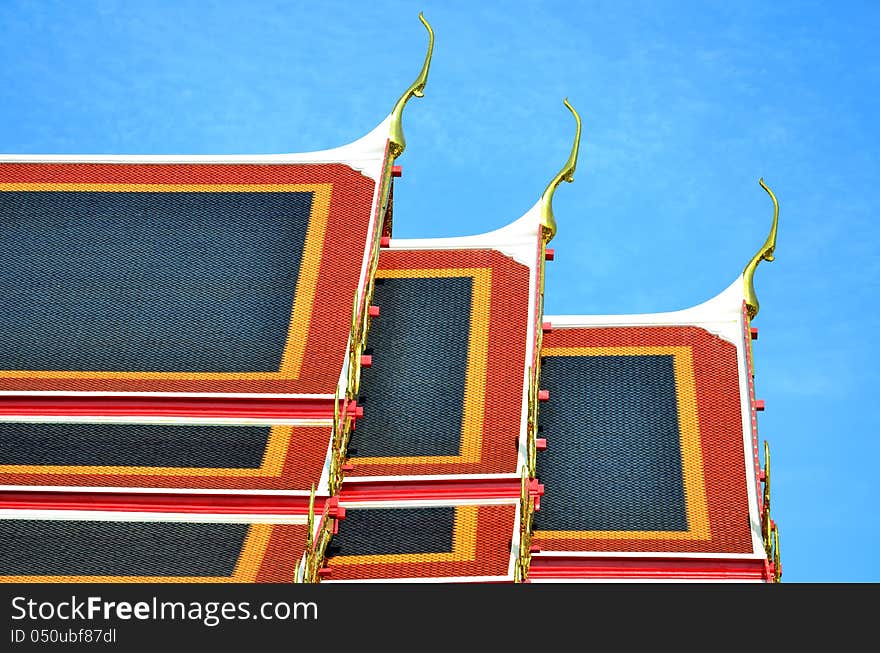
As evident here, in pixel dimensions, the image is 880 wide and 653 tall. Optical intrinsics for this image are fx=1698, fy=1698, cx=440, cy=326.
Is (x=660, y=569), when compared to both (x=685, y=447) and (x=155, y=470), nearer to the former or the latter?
(x=685, y=447)

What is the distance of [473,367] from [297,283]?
4.06m

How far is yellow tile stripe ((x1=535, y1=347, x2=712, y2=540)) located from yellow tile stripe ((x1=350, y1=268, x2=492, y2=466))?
2.24 metres

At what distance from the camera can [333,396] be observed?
105 feet

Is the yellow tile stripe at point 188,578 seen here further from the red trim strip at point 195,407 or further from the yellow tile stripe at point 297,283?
the yellow tile stripe at point 297,283

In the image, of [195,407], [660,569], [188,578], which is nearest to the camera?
[188,578]

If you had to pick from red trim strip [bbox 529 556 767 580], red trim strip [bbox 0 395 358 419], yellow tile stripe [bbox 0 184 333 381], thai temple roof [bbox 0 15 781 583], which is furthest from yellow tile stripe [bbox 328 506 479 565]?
yellow tile stripe [bbox 0 184 333 381]

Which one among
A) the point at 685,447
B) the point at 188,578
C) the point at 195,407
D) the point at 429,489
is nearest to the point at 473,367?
the point at 429,489

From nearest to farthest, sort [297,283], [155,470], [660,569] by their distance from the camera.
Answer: [155,470], [660,569], [297,283]

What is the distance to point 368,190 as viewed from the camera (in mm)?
37094

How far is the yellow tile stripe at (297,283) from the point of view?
108 feet
